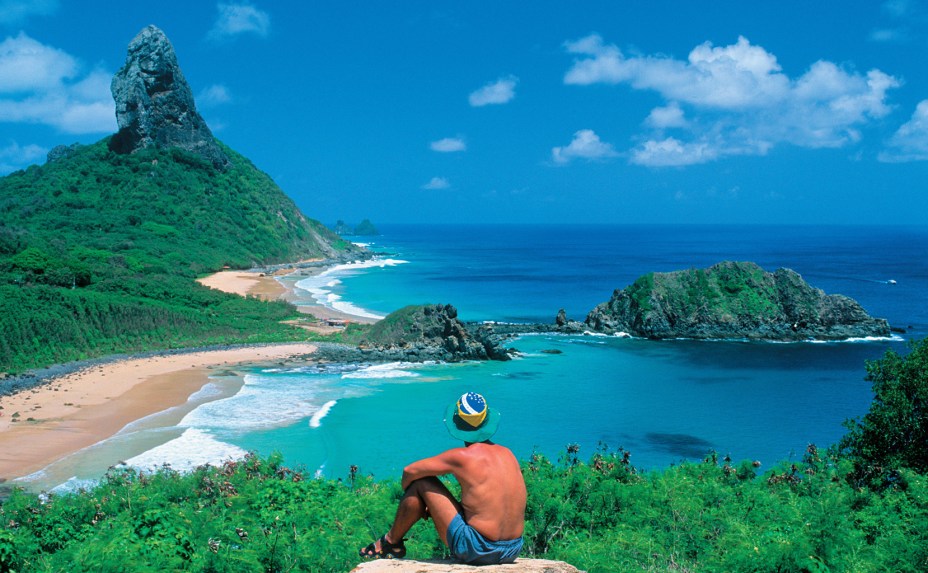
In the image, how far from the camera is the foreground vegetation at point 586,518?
6863 mm

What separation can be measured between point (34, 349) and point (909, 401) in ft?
114

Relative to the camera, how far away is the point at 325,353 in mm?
37719

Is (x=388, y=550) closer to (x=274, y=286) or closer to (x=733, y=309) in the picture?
(x=733, y=309)

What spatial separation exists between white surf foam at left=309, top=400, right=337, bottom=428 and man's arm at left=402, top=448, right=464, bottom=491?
64.8 ft

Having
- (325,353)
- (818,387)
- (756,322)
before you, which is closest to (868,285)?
(756,322)

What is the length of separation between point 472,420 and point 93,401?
25.5 metres

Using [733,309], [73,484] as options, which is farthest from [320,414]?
[733,309]

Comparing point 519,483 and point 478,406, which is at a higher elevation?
point 478,406

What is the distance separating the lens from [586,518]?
982 cm

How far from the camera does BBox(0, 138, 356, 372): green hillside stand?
37.5 meters

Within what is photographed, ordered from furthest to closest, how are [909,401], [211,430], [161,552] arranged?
[211,430] < [909,401] < [161,552]

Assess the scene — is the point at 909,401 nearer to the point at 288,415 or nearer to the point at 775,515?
the point at 775,515

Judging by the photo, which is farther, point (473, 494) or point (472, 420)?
point (472, 420)

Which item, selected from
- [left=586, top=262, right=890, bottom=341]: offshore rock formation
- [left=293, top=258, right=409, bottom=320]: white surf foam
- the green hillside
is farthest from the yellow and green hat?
[left=293, top=258, right=409, bottom=320]: white surf foam
